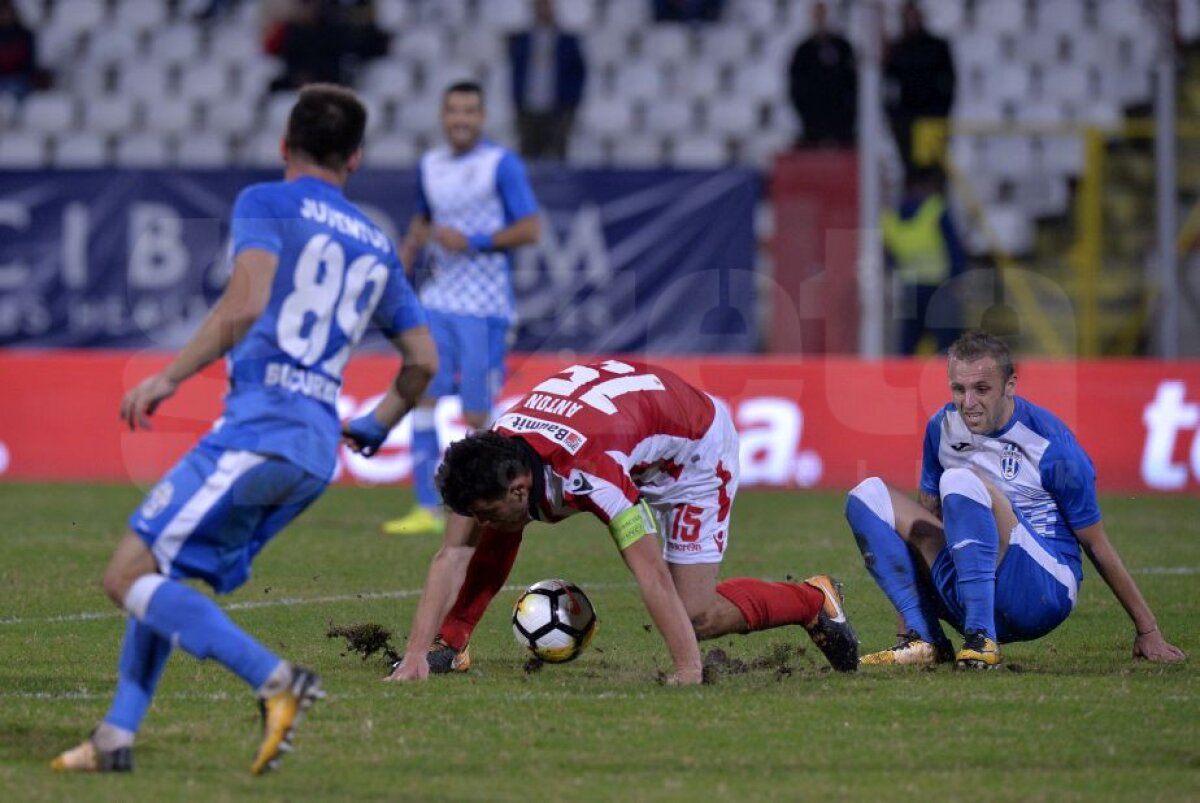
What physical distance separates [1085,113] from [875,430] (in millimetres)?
7127

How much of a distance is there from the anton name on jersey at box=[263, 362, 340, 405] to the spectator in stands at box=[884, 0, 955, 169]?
12904mm

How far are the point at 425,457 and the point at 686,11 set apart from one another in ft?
33.1

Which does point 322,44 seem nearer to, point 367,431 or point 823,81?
point 823,81

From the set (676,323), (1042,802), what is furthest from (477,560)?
(676,323)

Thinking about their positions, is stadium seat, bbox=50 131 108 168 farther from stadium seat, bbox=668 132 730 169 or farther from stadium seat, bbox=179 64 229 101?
stadium seat, bbox=668 132 730 169

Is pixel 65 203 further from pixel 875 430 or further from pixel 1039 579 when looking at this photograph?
pixel 1039 579

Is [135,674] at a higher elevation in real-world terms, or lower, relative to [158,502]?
lower

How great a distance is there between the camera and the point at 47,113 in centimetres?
1970

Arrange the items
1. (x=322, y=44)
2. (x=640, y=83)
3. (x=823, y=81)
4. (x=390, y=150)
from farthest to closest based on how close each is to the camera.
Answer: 1. (x=640, y=83)
2. (x=390, y=150)
3. (x=322, y=44)
4. (x=823, y=81)

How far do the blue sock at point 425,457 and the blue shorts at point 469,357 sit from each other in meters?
0.27

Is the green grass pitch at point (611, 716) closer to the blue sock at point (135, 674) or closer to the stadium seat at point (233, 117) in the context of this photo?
the blue sock at point (135, 674)

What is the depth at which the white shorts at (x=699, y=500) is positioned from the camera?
7.25 meters

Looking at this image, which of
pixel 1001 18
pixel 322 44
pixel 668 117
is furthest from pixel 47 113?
pixel 1001 18

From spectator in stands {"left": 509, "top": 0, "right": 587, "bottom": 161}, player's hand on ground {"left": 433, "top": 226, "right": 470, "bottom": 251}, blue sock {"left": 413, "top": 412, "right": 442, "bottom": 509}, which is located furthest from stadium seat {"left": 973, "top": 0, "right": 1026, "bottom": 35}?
blue sock {"left": 413, "top": 412, "right": 442, "bottom": 509}
